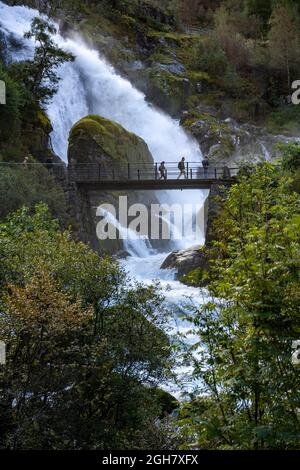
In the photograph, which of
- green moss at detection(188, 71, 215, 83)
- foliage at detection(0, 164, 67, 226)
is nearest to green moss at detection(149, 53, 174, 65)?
green moss at detection(188, 71, 215, 83)

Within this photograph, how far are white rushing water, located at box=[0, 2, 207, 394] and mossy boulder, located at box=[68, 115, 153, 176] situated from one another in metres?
3.12

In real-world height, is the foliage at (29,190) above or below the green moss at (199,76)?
below

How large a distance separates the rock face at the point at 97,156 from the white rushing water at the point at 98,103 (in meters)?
3.25

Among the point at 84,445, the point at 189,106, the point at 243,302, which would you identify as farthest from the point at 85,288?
the point at 189,106

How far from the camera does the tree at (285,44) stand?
51.1m

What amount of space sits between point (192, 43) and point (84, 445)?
Result: 2067 inches

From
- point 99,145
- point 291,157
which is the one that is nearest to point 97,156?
point 99,145

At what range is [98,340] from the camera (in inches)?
381

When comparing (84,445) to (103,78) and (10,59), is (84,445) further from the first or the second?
(103,78)

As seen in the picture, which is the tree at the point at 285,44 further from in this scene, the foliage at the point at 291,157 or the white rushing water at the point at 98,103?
the foliage at the point at 291,157

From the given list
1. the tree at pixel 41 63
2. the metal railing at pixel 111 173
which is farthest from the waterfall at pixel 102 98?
the metal railing at pixel 111 173

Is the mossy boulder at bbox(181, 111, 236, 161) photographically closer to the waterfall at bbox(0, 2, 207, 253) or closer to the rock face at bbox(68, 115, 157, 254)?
the waterfall at bbox(0, 2, 207, 253)

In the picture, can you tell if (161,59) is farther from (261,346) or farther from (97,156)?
(261,346)

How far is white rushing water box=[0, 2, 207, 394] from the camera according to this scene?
35.7 metres
